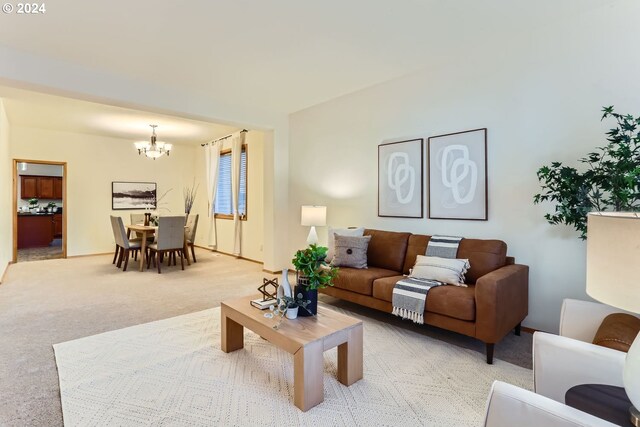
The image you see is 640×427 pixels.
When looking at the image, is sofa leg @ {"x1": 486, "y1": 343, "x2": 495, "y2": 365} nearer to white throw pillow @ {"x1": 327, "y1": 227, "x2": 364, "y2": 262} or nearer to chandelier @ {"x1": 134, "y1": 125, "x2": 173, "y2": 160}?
white throw pillow @ {"x1": 327, "y1": 227, "x2": 364, "y2": 262}

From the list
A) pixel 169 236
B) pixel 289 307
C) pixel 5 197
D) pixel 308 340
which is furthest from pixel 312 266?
pixel 5 197

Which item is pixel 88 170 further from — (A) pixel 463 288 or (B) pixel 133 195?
(A) pixel 463 288

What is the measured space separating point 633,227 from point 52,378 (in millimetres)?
3260

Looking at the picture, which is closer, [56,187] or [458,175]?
[458,175]

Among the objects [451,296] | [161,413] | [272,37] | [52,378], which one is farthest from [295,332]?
[272,37]

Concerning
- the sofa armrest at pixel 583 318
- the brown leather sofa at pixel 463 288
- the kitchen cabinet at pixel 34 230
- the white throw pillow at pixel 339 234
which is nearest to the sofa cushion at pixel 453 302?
the brown leather sofa at pixel 463 288

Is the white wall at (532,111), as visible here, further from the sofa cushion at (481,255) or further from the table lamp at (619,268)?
the table lamp at (619,268)

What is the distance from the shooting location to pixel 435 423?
181cm

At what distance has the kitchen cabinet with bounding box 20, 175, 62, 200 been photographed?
9398 mm

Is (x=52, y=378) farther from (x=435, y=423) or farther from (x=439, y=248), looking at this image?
(x=439, y=248)

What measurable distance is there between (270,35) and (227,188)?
4.85 m

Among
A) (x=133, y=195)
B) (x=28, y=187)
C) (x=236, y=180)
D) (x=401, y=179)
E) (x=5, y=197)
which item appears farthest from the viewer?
(x=28, y=187)

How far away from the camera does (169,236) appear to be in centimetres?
579

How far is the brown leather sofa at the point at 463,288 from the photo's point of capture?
2.45 m
